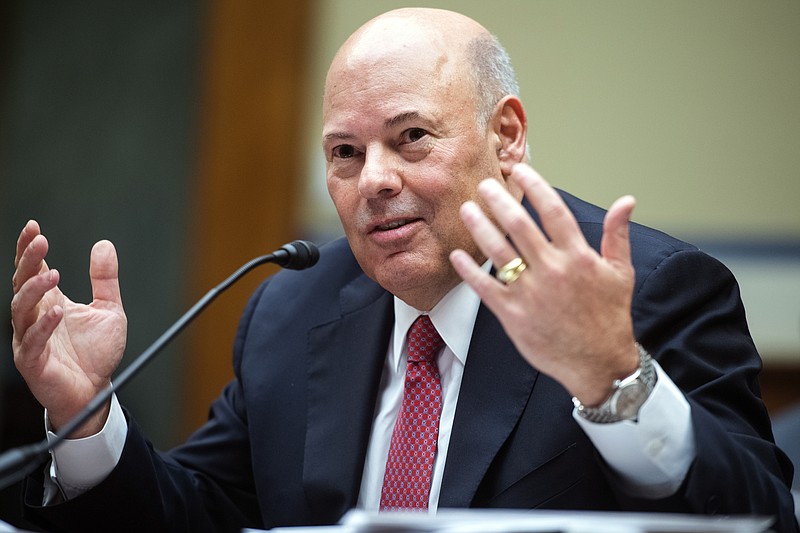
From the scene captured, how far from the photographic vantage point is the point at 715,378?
1.72 meters

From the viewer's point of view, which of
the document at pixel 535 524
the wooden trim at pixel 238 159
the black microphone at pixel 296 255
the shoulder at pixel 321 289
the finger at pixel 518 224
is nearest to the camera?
the document at pixel 535 524

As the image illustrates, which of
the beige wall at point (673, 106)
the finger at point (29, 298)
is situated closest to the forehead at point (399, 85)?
the finger at point (29, 298)

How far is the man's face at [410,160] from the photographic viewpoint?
1.89 metres

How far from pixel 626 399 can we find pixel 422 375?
0.57 meters

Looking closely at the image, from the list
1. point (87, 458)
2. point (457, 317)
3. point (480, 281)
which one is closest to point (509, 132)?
point (457, 317)

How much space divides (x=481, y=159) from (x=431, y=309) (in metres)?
0.29

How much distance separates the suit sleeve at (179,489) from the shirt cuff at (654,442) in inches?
33.2

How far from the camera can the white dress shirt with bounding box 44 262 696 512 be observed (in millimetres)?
Result: 1457

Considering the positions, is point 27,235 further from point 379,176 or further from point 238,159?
point 238,159

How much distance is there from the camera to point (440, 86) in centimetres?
192

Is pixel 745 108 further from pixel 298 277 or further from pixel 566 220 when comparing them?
pixel 566 220

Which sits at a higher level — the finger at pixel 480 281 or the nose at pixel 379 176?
the nose at pixel 379 176

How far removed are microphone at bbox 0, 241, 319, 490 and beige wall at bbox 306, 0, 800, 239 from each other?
8.38ft

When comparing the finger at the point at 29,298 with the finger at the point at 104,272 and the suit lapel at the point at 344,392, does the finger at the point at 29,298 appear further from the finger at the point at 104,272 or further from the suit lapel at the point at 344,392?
the suit lapel at the point at 344,392
